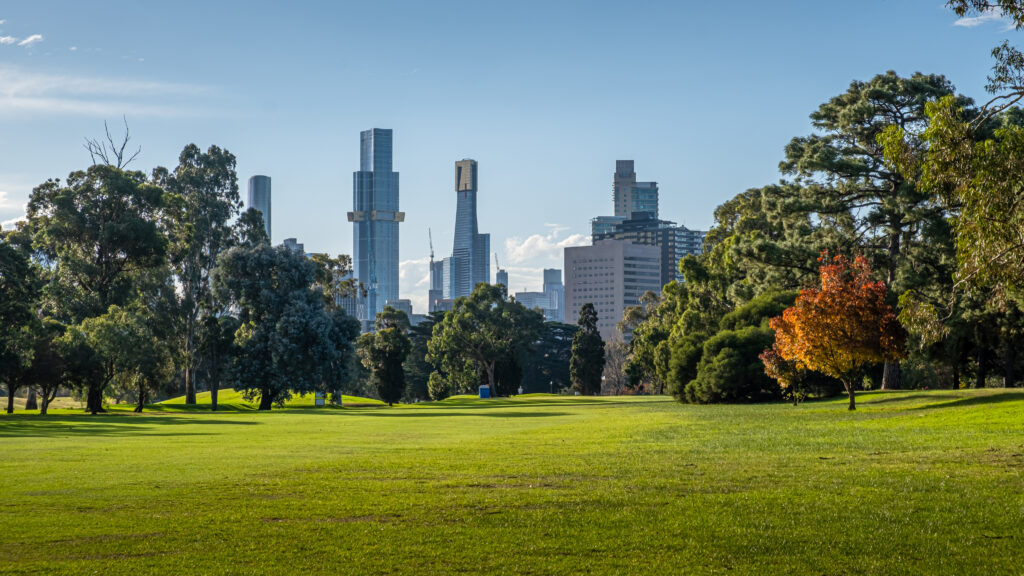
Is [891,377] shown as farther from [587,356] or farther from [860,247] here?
[587,356]

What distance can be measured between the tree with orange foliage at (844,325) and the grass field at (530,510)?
15.2 meters

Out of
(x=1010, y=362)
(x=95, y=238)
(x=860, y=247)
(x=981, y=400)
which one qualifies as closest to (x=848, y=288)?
(x=981, y=400)

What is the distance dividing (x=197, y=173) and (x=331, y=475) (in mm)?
77142

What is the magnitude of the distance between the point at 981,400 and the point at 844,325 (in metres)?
5.46

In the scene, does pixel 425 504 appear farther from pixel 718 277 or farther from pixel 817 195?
pixel 718 277

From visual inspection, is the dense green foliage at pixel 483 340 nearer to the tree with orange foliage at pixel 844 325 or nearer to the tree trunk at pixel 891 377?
the tree trunk at pixel 891 377

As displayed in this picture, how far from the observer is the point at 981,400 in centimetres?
3228

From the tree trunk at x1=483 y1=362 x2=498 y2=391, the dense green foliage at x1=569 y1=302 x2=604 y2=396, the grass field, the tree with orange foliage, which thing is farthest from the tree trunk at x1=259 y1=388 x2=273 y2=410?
the grass field

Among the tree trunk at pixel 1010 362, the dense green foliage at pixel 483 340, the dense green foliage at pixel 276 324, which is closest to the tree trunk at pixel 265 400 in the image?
the dense green foliage at pixel 276 324

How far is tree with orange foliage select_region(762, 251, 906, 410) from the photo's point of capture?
35.5 m

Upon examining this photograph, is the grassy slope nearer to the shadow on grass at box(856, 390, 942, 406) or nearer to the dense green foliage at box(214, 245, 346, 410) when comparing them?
the dense green foliage at box(214, 245, 346, 410)

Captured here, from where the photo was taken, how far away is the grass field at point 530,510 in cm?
839

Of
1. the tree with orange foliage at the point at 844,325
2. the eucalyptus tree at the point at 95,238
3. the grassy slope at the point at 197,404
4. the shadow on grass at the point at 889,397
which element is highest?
the eucalyptus tree at the point at 95,238

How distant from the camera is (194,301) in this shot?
268ft
